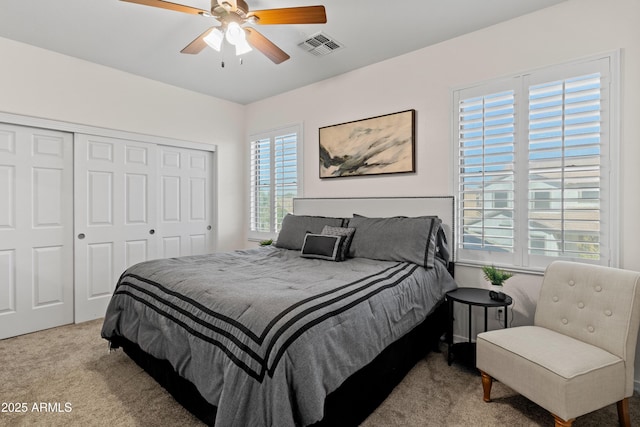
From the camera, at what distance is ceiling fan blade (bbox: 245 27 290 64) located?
2.33 m

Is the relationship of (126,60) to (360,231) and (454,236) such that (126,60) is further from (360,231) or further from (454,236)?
(454,236)

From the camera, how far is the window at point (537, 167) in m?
2.29

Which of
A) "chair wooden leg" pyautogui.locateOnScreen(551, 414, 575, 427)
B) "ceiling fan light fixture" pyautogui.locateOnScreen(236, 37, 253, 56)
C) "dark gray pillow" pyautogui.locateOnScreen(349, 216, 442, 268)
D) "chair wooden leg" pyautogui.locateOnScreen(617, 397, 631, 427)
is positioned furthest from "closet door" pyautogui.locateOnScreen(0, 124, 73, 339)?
"chair wooden leg" pyautogui.locateOnScreen(617, 397, 631, 427)

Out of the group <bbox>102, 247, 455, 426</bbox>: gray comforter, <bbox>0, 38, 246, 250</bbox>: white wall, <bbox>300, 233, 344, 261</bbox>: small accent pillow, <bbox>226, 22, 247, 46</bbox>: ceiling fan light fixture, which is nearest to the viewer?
<bbox>102, 247, 455, 426</bbox>: gray comforter

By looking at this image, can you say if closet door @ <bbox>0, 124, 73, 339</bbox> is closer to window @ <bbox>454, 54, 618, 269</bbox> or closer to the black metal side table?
the black metal side table

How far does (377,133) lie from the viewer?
346 centimetres

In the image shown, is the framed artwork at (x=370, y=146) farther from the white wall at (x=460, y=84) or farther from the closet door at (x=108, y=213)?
the closet door at (x=108, y=213)

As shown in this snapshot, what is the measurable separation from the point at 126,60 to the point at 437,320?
3.97 metres

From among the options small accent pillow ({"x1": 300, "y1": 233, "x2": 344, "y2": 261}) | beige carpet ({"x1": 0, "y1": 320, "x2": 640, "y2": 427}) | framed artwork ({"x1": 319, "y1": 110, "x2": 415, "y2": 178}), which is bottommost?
beige carpet ({"x1": 0, "y1": 320, "x2": 640, "y2": 427})

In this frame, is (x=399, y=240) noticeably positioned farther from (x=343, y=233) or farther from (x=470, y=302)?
(x=470, y=302)

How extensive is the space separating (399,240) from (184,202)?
3.00m

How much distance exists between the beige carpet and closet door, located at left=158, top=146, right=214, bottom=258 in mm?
1772

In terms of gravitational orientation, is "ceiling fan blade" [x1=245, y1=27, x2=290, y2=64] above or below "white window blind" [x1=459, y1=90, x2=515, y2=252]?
above

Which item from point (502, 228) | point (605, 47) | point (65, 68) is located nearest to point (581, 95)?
point (605, 47)
